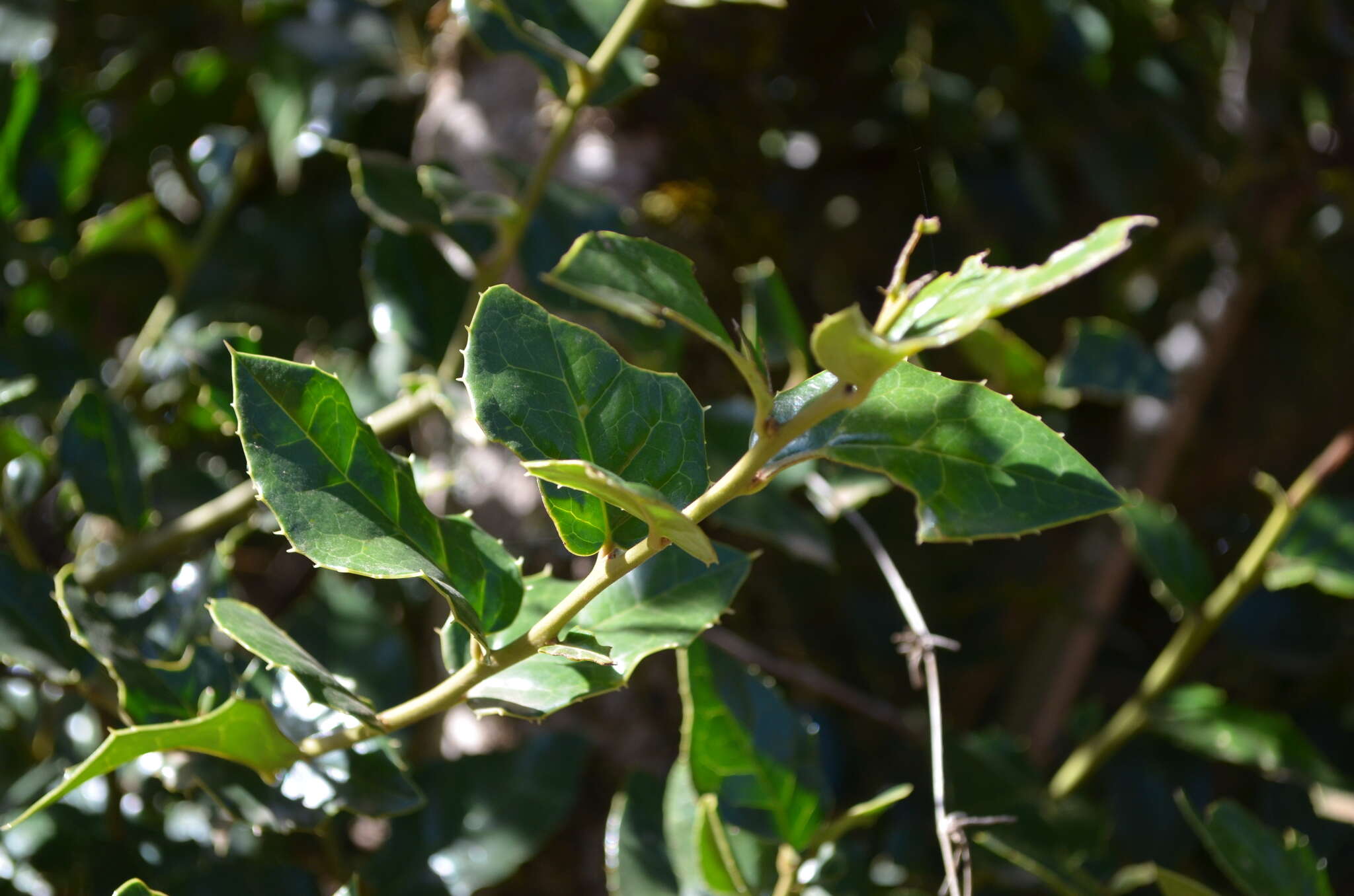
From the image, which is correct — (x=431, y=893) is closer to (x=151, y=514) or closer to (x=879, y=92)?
(x=151, y=514)

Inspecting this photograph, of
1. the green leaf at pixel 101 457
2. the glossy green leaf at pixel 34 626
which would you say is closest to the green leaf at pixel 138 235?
the green leaf at pixel 101 457

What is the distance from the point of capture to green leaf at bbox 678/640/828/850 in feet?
1.80

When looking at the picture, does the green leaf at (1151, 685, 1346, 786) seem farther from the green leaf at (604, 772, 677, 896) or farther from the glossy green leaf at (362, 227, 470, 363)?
the glossy green leaf at (362, 227, 470, 363)

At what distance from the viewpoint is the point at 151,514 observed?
0.66 meters

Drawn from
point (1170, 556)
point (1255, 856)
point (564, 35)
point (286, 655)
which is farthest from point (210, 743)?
point (1170, 556)

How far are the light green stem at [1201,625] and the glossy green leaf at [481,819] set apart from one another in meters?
0.37

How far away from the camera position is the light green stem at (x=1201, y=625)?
714 mm

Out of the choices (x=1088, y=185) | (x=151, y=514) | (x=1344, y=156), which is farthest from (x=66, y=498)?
(x=1344, y=156)

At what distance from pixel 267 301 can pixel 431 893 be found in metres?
0.62

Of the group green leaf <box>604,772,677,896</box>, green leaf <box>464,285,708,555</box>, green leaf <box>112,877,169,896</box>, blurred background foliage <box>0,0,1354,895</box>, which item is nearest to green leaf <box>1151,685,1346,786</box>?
blurred background foliage <box>0,0,1354,895</box>

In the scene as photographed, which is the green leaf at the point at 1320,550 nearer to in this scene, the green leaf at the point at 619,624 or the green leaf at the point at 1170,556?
the green leaf at the point at 1170,556

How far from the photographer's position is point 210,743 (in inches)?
16.5

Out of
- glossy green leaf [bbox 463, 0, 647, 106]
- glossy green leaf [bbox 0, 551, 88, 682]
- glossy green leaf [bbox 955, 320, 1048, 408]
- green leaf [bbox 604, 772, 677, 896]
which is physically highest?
glossy green leaf [bbox 463, 0, 647, 106]

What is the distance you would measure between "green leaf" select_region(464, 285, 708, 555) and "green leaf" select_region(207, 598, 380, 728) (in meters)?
0.11
